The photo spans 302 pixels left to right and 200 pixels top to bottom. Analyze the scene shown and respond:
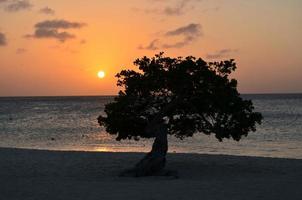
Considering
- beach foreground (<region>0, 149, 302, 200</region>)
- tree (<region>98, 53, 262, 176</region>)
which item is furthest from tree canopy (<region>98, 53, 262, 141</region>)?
beach foreground (<region>0, 149, 302, 200</region>)

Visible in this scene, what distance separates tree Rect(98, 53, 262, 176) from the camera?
20.9 m

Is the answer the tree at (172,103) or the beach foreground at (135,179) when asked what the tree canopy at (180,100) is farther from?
the beach foreground at (135,179)

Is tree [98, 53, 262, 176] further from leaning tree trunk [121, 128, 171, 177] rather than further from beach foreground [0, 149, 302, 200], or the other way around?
beach foreground [0, 149, 302, 200]

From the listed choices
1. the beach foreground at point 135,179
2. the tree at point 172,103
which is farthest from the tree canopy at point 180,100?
the beach foreground at point 135,179

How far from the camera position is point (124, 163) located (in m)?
26.1

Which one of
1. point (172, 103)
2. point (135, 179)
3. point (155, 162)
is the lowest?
point (135, 179)

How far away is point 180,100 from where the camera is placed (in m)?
21.4

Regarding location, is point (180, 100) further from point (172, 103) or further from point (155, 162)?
point (155, 162)

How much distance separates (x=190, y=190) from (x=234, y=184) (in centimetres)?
225

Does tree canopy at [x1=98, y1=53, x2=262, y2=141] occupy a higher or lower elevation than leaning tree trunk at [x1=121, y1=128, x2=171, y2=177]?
higher

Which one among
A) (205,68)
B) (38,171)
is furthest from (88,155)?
(205,68)

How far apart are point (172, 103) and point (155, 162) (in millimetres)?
2643

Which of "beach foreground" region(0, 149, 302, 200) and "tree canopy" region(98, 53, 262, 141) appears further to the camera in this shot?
"tree canopy" region(98, 53, 262, 141)

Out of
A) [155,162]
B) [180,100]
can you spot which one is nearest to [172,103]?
[180,100]
